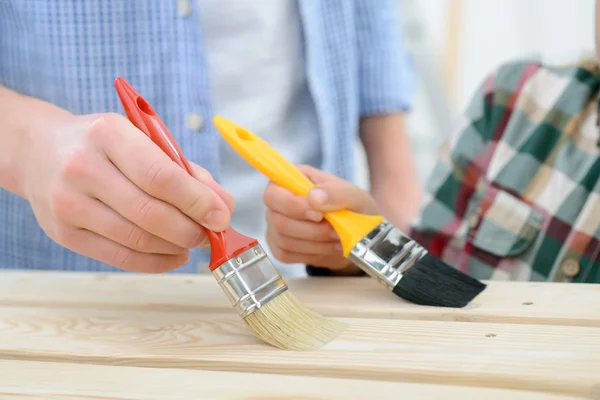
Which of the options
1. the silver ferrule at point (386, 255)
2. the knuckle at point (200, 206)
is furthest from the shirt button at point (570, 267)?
the knuckle at point (200, 206)

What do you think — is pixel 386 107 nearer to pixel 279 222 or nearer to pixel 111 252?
pixel 279 222

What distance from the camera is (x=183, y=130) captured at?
973 millimetres

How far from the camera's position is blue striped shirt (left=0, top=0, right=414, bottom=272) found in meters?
0.93

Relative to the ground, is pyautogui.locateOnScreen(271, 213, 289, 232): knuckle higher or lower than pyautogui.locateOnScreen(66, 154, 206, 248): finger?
lower

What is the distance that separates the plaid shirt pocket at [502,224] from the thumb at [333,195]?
0.80ft

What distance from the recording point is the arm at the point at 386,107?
1.16 m

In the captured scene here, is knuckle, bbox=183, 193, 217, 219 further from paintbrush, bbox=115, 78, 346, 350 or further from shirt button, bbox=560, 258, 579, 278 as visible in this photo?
shirt button, bbox=560, 258, 579, 278

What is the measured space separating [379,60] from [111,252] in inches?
25.8

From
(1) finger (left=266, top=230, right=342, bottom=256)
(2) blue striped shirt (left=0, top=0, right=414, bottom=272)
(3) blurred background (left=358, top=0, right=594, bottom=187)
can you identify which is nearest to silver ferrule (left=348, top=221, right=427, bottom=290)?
(1) finger (left=266, top=230, right=342, bottom=256)

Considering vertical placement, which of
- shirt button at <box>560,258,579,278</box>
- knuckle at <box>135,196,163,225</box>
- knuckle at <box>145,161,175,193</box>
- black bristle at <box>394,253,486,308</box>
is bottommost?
shirt button at <box>560,258,579,278</box>

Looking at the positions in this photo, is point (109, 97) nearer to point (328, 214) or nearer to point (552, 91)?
point (328, 214)

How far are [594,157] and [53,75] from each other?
691 mm

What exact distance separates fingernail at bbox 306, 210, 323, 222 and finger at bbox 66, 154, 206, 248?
0.17 metres

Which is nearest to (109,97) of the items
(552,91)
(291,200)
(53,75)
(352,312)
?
(53,75)
